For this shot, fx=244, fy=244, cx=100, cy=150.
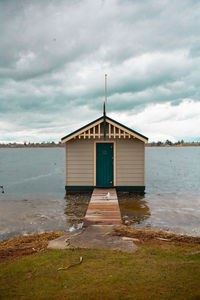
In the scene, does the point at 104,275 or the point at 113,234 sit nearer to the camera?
the point at 104,275

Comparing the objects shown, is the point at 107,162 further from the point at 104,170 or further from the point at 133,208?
the point at 133,208

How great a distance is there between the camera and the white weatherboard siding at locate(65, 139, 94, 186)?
1452 cm

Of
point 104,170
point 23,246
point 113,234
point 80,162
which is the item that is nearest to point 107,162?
point 104,170

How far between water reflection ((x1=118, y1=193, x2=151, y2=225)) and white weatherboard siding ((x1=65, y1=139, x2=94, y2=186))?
7.46 feet

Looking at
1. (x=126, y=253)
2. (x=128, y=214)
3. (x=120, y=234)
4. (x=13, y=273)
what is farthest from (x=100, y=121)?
(x=13, y=273)

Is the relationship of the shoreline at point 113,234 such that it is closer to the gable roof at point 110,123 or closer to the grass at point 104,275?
the grass at point 104,275

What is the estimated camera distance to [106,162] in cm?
1449

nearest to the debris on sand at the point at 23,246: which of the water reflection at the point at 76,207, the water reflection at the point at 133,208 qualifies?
the water reflection at the point at 76,207

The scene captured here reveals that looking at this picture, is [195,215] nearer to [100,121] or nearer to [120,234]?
[120,234]

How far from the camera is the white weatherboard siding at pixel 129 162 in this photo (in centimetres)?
1445

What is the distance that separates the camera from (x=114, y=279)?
431cm

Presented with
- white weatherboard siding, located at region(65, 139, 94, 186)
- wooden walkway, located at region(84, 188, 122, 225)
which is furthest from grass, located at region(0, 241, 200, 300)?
white weatherboard siding, located at region(65, 139, 94, 186)

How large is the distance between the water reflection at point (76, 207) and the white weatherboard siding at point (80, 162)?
33.3 inches

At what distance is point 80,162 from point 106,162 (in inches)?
61.1
